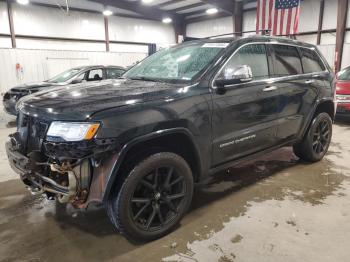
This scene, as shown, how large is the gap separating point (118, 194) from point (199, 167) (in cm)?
80

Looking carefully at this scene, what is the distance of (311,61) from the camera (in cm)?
383

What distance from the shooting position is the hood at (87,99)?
6.55 ft

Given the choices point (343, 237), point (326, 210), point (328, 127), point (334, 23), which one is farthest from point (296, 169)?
point (334, 23)

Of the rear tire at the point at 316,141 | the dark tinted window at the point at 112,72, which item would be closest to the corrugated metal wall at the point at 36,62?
the dark tinted window at the point at 112,72

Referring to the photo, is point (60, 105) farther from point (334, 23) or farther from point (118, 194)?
point (334, 23)

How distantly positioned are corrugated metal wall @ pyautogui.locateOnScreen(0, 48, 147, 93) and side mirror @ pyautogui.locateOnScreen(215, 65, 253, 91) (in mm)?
10858

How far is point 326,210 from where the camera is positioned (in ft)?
9.30

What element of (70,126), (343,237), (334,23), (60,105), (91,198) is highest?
(334,23)

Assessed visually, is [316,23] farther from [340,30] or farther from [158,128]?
[158,128]

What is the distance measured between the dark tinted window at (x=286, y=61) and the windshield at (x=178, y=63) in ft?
2.65

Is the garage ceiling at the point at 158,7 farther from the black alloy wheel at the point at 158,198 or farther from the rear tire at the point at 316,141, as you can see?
the black alloy wheel at the point at 158,198

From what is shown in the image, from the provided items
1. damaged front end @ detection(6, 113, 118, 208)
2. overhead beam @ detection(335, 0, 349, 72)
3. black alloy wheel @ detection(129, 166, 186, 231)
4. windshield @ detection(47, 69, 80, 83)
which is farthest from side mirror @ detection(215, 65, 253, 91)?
overhead beam @ detection(335, 0, 349, 72)

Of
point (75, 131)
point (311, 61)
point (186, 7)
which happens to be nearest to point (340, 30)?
point (186, 7)

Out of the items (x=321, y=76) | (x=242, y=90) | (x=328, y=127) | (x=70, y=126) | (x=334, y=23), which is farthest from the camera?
(x=334, y=23)
